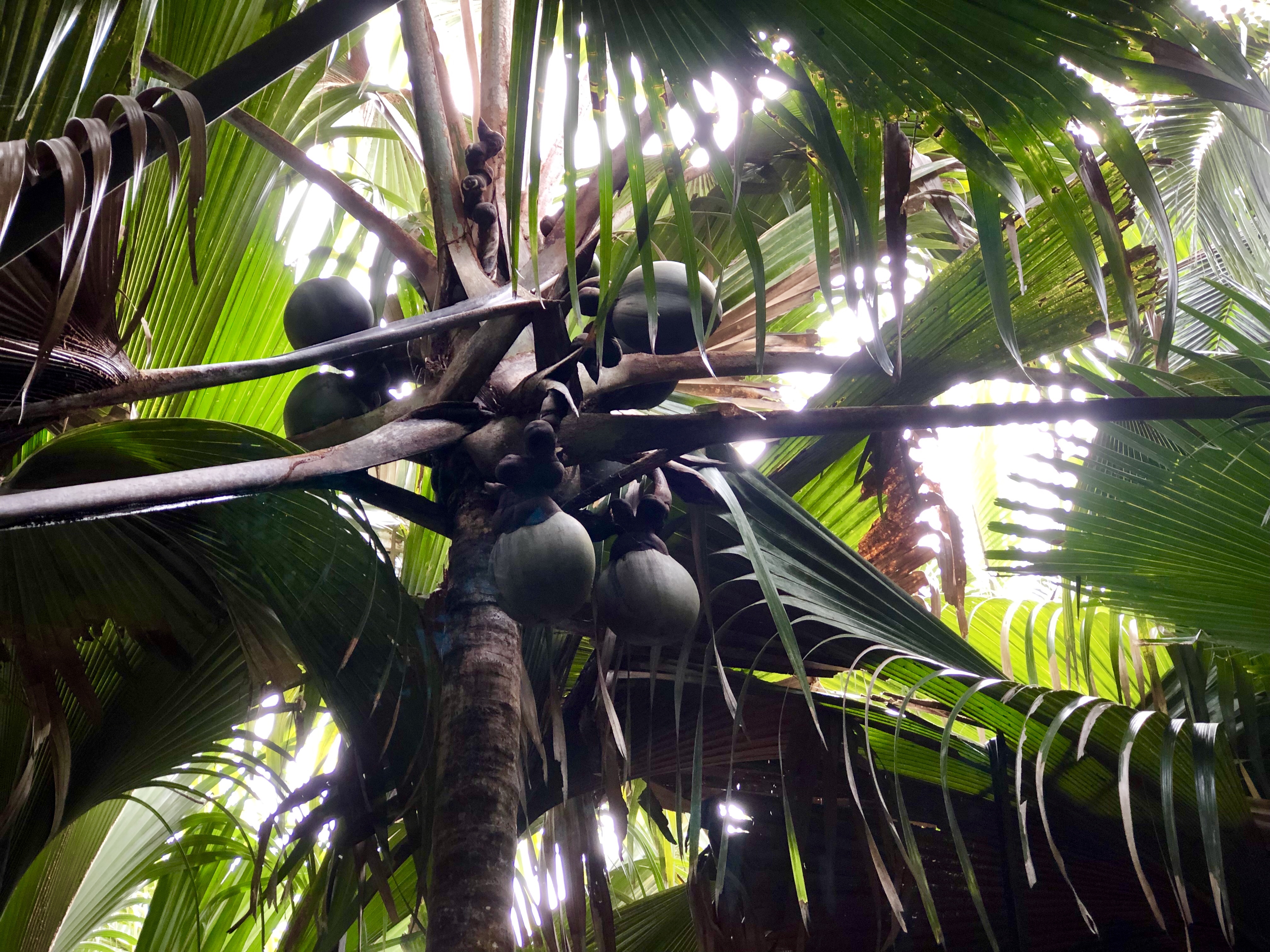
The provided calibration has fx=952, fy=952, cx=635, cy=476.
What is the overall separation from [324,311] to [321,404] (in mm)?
162

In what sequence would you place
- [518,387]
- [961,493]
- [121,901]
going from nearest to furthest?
[518,387] < [121,901] < [961,493]

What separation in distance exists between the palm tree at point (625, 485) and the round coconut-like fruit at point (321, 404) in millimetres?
17

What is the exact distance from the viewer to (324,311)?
5.45 ft

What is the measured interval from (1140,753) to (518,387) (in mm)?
1205

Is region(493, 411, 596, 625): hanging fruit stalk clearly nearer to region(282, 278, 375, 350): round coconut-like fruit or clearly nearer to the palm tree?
the palm tree

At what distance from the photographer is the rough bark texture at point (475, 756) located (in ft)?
3.90

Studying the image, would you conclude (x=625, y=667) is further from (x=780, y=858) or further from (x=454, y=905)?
(x=454, y=905)

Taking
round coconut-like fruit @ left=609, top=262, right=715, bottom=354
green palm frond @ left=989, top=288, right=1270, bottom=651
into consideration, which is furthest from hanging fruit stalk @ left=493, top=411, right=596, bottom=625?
green palm frond @ left=989, top=288, right=1270, bottom=651

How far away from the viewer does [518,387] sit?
1.51 m

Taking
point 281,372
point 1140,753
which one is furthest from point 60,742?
point 1140,753

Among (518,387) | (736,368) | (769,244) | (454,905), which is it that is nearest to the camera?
(454,905)

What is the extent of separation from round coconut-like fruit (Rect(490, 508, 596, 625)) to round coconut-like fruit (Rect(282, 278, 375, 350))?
571 mm

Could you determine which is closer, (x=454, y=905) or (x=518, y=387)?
(x=454, y=905)

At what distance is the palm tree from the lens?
1.21 m
